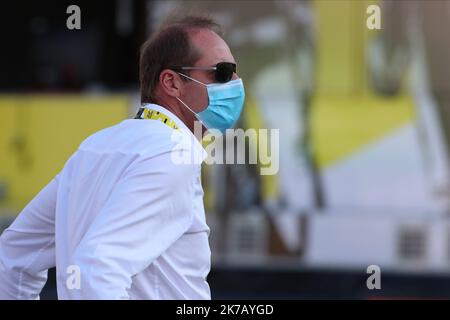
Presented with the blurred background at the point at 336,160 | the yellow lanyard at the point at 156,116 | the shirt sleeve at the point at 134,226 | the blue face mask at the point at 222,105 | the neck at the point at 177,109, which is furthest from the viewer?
the blurred background at the point at 336,160

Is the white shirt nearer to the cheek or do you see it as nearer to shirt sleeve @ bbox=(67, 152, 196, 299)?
shirt sleeve @ bbox=(67, 152, 196, 299)

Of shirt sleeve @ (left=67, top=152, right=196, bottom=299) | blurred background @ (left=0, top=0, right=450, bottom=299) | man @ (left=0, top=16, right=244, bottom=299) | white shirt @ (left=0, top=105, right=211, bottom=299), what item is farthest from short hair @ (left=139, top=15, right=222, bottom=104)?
blurred background @ (left=0, top=0, right=450, bottom=299)

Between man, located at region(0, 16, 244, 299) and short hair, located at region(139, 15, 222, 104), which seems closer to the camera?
man, located at region(0, 16, 244, 299)

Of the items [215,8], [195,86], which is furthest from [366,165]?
[195,86]

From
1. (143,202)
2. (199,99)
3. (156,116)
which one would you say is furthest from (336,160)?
(143,202)

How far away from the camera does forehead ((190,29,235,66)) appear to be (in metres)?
2.79

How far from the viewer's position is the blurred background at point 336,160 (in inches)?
391

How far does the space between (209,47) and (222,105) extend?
23 cm

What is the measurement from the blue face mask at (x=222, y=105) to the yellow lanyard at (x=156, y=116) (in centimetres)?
12

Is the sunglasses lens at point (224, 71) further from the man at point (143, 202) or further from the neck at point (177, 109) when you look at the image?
the neck at point (177, 109)

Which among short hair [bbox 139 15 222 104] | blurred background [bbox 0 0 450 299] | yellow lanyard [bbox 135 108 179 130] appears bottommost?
blurred background [bbox 0 0 450 299]

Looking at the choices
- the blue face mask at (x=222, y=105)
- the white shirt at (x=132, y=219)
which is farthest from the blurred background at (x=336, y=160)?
the white shirt at (x=132, y=219)

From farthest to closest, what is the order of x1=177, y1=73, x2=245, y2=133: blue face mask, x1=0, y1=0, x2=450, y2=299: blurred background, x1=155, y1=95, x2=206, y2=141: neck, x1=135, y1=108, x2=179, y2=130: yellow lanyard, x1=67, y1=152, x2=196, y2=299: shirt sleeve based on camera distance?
x1=0, y1=0, x2=450, y2=299: blurred background
x1=177, y1=73, x2=245, y2=133: blue face mask
x1=155, y1=95, x2=206, y2=141: neck
x1=135, y1=108, x2=179, y2=130: yellow lanyard
x1=67, y1=152, x2=196, y2=299: shirt sleeve

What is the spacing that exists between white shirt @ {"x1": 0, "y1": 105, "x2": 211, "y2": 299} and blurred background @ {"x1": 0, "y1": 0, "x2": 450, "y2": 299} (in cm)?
737
